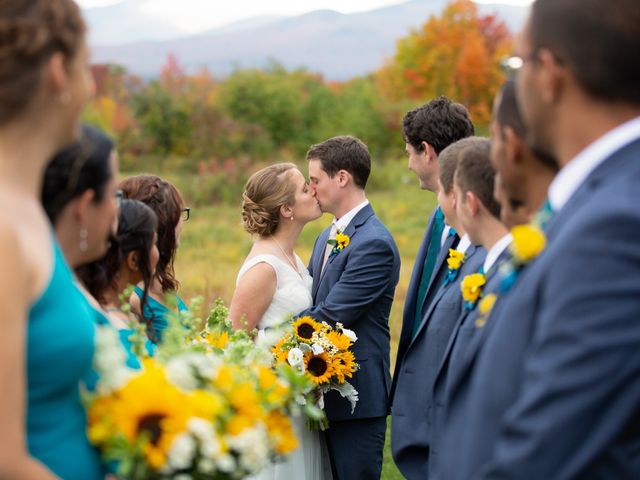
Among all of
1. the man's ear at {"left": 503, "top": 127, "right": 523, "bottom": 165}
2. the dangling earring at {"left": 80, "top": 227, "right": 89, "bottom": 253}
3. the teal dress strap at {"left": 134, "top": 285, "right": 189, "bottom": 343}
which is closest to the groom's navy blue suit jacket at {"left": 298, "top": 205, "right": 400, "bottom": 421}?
A: the teal dress strap at {"left": 134, "top": 285, "right": 189, "bottom": 343}

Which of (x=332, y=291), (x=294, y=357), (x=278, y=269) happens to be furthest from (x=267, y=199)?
(x=294, y=357)

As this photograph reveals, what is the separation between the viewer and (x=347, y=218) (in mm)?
5918

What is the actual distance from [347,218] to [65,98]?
3.84 meters

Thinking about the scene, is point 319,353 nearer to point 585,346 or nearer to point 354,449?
point 354,449

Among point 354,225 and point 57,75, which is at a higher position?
point 57,75

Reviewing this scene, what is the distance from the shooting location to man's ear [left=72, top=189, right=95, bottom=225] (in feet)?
9.05

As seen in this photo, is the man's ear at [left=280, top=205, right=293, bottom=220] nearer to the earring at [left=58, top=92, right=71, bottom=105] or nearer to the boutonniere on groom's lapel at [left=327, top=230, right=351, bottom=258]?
the boutonniere on groom's lapel at [left=327, top=230, right=351, bottom=258]

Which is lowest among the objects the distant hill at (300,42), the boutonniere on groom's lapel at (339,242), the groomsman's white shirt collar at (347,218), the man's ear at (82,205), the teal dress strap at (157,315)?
the distant hill at (300,42)

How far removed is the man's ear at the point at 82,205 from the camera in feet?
9.05

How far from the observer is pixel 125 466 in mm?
2352

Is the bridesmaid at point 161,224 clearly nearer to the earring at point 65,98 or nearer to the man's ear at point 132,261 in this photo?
the man's ear at point 132,261

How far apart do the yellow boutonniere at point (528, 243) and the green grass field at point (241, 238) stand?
5310 mm

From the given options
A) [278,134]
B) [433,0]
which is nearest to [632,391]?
[278,134]

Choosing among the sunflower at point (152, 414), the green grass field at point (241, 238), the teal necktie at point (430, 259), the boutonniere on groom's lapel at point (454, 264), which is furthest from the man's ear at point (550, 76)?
the green grass field at point (241, 238)
